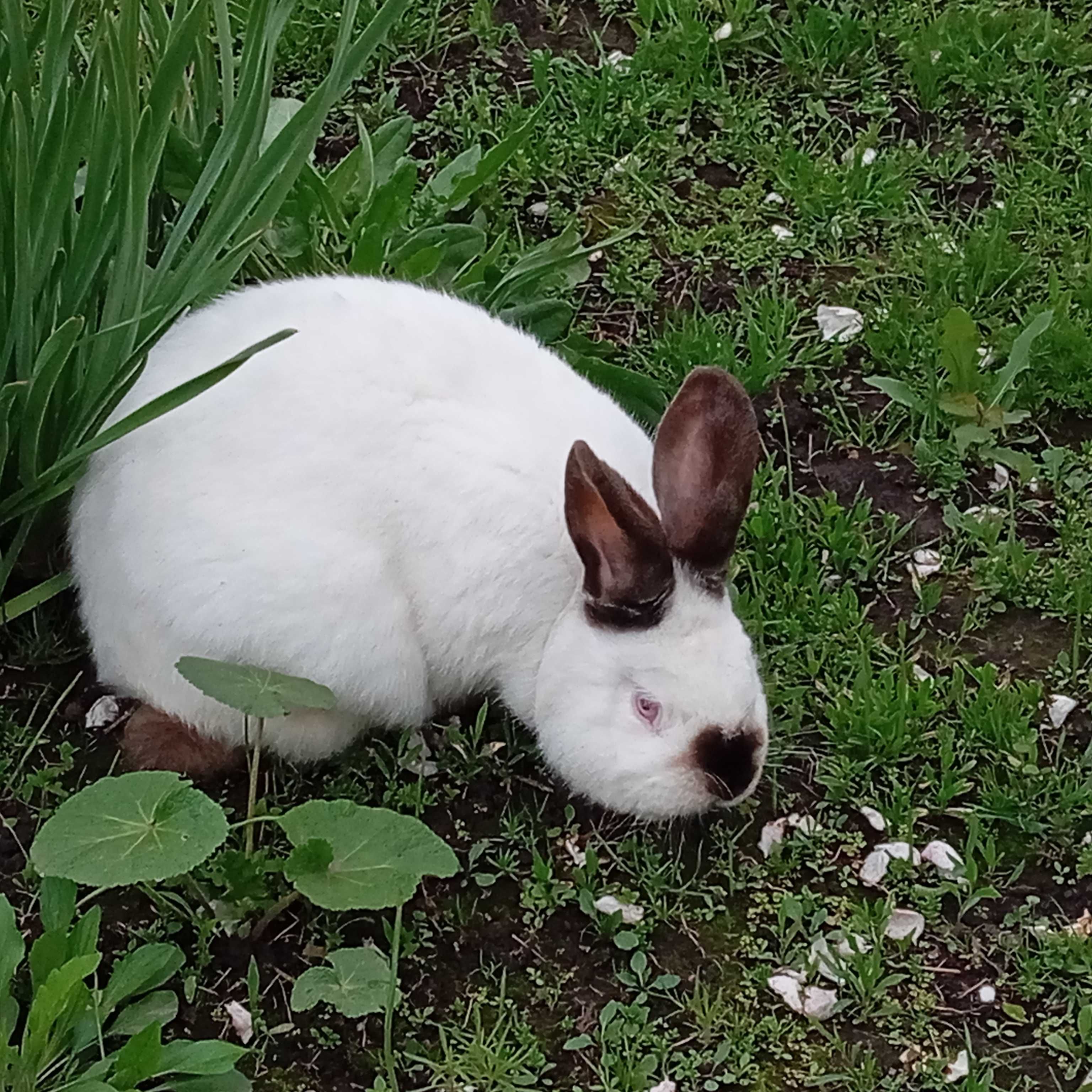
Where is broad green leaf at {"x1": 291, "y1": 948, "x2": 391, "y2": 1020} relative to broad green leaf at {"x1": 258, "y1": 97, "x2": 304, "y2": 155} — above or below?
below

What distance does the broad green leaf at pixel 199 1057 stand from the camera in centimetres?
230

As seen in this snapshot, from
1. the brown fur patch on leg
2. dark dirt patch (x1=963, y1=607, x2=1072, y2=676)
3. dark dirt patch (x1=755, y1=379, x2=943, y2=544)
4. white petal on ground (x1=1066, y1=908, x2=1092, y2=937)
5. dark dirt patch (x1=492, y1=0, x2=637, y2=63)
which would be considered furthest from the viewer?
dark dirt patch (x1=492, y1=0, x2=637, y2=63)

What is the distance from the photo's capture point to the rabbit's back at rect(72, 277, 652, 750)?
268 cm

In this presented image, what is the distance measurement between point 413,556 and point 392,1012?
2.31 ft

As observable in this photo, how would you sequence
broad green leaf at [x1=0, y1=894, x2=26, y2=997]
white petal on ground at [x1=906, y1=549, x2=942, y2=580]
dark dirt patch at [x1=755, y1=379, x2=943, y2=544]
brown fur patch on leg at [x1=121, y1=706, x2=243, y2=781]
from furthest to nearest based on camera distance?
dark dirt patch at [x1=755, y1=379, x2=943, y2=544] < white petal on ground at [x1=906, y1=549, x2=942, y2=580] < brown fur patch on leg at [x1=121, y1=706, x2=243, y2=781] < broad green leaf at [x1=0, y1=894, x2=26, y2=997]

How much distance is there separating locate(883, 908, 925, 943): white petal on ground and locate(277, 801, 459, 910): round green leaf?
28.9 inches

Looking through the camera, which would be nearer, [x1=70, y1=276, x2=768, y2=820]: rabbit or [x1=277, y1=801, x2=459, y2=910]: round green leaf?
[x1=277, y1=801, x2=459, y2=910]: round green leaf

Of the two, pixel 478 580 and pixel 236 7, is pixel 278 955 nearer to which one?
pixel 478 580

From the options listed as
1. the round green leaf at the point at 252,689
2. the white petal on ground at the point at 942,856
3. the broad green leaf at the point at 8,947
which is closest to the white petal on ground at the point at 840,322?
the white petal on ground at the point at 942,856

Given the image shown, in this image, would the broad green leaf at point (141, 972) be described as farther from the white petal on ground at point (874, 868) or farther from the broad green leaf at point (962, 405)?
the broad green leaf at point (962, 405)

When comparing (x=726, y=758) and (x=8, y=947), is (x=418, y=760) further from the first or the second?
(x=8, y=947)

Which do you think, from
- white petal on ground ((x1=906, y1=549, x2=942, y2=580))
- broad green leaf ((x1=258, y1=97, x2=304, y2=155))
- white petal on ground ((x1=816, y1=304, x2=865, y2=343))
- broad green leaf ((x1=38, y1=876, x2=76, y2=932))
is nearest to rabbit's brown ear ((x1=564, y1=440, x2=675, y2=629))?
white petal on ground ((x1=906, y1=549, x2=942, y2=580))

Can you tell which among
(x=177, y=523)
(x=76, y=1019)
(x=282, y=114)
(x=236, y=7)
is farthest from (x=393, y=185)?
(x=76, y=1019)

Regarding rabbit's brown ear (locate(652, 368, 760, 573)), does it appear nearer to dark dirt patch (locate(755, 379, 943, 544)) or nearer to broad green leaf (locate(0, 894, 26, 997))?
dark dirt patch (locate(755, 379, 943, 544))
